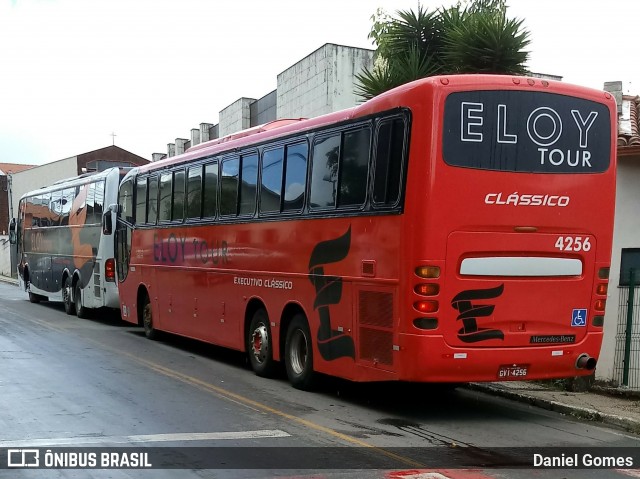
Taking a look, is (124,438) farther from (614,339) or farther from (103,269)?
(103,269)

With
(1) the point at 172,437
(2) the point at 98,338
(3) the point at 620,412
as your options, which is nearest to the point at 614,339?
(3) the point at 620,412

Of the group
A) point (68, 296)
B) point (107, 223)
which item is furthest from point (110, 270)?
point (68, 296)

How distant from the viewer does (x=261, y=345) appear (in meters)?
12.0

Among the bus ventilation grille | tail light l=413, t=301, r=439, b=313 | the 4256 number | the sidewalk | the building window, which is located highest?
the 4256 number

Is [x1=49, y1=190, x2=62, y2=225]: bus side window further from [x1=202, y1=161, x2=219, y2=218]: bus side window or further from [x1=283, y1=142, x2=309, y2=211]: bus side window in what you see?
[x1=283, y1=142, x2=309, y2=211]: bus side window

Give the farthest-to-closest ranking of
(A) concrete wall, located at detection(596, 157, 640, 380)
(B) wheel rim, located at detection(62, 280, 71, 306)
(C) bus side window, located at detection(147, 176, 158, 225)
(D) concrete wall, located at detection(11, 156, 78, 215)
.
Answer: (D) concrete wall, located at detection(11, 156, 78, 215) < (B) wheel rim, located at detection(62, 280, 71, 306) < (C) bus side window, located at detection(147, 176, 158, 225) < (A) concrete wall, located at detection(596, 157, 640, 380)

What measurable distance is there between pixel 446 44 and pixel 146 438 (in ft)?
32.4

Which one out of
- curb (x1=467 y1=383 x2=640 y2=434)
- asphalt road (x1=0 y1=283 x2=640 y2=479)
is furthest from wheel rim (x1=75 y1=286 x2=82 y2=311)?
curb (x1=467 y1=383 x2=640 y2=434)

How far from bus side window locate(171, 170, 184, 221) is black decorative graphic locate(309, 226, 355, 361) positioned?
5.11 metres

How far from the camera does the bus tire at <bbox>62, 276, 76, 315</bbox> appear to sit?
22.6m

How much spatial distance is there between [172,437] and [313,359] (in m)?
3.00

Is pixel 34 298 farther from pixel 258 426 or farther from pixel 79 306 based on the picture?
pixel 258 426

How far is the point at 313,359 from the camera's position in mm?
10445

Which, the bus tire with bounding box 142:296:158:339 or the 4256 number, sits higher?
the 4256 number
